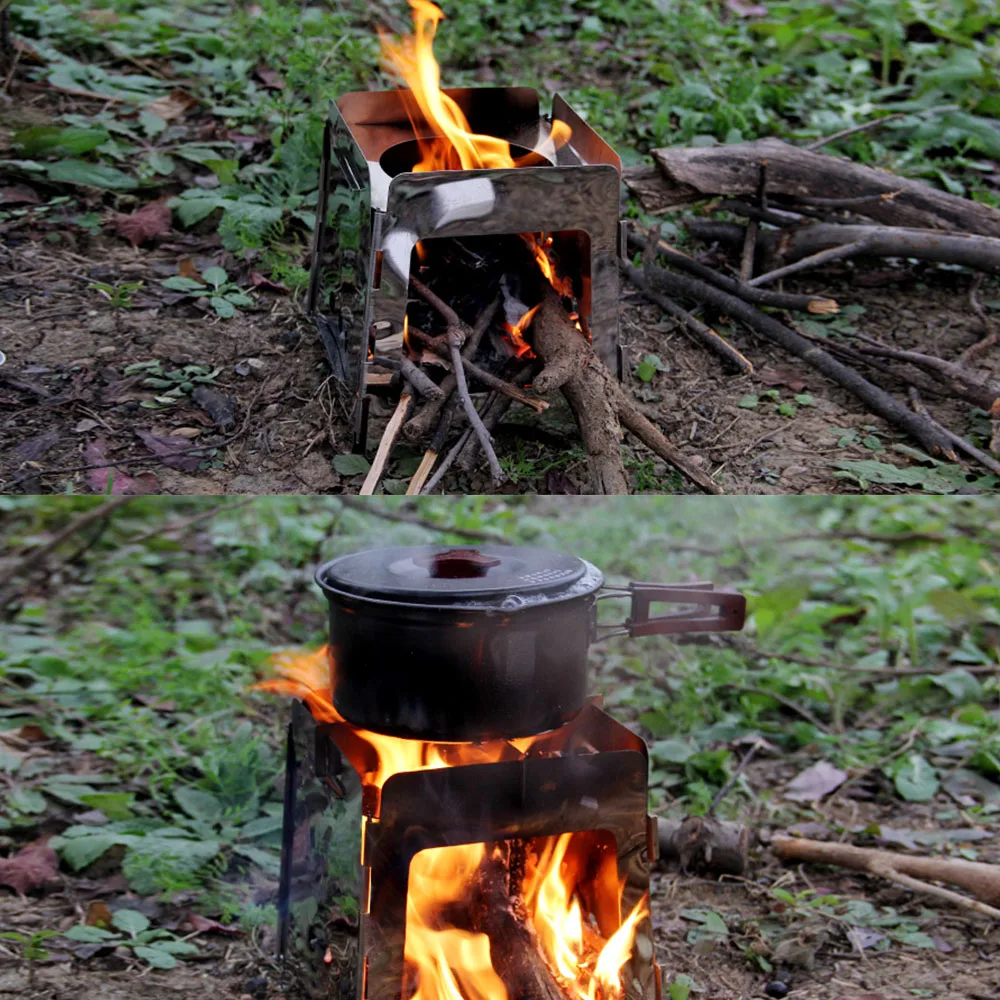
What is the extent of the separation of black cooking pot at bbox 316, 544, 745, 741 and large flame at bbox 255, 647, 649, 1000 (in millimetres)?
97

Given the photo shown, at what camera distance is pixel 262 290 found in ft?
13.4

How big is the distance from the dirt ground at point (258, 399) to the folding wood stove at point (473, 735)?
1192 mm

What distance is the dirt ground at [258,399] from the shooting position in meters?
3.33

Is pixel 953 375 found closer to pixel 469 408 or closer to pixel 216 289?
pixel 469 408

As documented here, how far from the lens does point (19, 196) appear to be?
172 inches

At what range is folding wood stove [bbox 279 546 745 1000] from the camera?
1949 mm

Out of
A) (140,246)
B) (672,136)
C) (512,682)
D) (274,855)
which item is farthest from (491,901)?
(672,136)

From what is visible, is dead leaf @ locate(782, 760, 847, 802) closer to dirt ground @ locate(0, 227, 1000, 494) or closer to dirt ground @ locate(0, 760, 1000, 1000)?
dirt ground @ locate(0, 760, 1000, 1000)

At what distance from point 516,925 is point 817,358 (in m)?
2.38

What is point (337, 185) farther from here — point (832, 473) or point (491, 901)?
point (491, 901)

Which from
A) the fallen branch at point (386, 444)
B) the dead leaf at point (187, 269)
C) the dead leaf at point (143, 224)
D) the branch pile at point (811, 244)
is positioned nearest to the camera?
the fallen branch at point (386, 444)

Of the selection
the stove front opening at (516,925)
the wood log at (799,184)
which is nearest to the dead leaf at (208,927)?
the stove front opening at (516,925)

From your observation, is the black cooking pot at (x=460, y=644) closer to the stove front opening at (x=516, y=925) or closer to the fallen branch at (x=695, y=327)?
the stove front opening at (x=516, y=925)

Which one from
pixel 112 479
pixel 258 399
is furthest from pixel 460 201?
pixel 112 479
